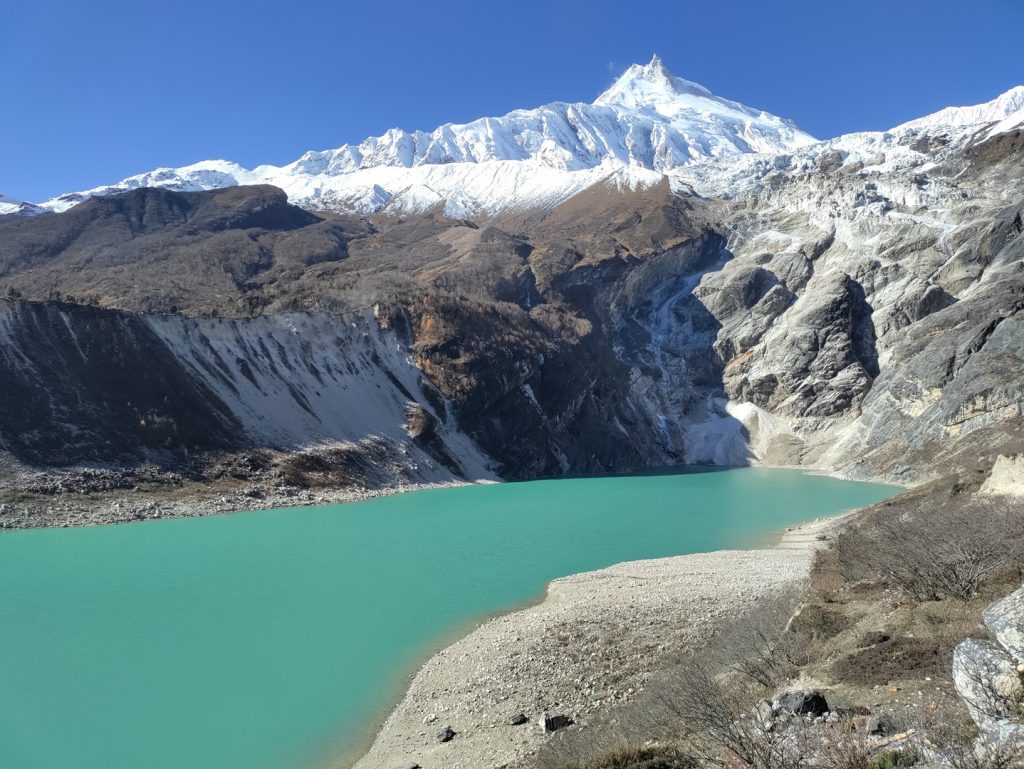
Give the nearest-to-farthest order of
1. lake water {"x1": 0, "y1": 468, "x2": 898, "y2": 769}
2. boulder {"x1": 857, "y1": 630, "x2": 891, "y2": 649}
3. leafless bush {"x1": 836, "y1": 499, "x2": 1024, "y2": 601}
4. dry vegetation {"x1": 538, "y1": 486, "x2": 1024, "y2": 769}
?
dry vegetation {"x1": 538, "y1": 486, "x2": 1024, "y2": 769}
boulder {"x1": 857, "y1": 630, "x2": 891, "y2": 649}
leafless bush {"x1": 836, "y1": 499, "x2": 1024, "y2": 601}
lake water {"x1": 0, "y1": 468, "x2": 898, "y2": 769}

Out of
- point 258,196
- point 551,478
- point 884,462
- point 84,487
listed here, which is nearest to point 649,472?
point 551,478

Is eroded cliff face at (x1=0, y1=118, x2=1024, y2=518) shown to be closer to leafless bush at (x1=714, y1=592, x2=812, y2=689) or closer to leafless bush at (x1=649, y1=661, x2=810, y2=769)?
Result: leafless bush at (x1=714, y1=592, x2=812, y2=689)

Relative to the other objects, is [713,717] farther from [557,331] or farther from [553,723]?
[557,331]

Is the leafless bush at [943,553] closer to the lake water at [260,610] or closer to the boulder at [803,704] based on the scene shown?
the boulder at [803,704]

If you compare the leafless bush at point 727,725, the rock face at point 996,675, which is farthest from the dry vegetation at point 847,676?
the rock face at point 996,675

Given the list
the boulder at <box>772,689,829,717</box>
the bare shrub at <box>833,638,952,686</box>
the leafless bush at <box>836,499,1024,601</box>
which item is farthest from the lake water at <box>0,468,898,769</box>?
the leafless bush at <box>836,499,1024,601</box>

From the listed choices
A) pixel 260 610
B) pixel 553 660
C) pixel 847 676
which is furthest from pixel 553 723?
pixel 260 610
